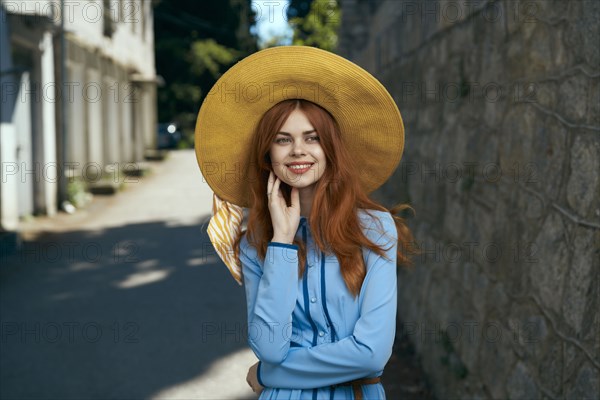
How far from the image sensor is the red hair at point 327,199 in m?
1.88

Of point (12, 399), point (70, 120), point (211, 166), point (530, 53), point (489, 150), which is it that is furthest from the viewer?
point (70, 120)

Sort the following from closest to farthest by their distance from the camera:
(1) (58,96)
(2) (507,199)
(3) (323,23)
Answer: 1. (2) (507,199)
2. (1) (58,96)
3. (3) (323,23)

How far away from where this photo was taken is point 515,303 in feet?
10.0

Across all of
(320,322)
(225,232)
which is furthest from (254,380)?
(225,232)

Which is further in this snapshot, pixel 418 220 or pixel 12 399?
pixel 418 220

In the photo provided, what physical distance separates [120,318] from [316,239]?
13.3 feet

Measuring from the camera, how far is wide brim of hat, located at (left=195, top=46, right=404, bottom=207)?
6.38ft

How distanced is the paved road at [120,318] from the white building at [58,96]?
920 millimetres

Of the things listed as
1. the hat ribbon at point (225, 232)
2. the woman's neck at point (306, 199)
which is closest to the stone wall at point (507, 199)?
the woman's neck at point (306, 199)

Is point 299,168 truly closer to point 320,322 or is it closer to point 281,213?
point 281,213

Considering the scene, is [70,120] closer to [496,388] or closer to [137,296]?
[137,296]

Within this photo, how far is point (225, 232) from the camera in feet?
6.79

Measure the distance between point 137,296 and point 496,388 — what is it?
12.6ft

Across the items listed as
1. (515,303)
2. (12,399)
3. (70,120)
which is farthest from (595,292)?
(70,120)
